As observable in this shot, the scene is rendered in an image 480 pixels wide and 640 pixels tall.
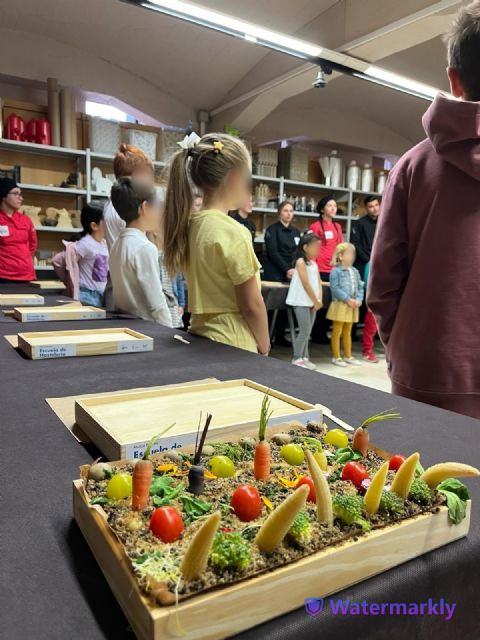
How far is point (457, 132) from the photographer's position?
38.7 inches

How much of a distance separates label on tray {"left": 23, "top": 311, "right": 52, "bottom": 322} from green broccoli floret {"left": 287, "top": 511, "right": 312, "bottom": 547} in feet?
5.20

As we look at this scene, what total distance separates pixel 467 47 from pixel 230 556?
40.4 inches

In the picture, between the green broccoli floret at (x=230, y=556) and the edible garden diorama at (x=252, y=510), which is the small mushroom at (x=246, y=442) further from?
the green broccoli floret at (x=230, y=556)

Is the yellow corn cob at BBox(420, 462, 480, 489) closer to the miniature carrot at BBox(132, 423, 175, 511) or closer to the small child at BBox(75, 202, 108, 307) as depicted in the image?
the miniature carrot at BBox(132, 423, 175, 511)

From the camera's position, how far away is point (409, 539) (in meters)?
0.44

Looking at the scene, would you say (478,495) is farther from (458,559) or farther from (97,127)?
(97,127)

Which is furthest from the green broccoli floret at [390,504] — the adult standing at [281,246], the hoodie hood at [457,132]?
the adult standing at [281,246]

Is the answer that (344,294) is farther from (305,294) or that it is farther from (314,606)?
(314,606)

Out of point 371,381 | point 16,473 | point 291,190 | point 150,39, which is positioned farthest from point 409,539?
point 291,190

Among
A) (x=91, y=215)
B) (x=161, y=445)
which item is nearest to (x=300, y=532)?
(x=161, y=445)

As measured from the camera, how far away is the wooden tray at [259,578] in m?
0.33

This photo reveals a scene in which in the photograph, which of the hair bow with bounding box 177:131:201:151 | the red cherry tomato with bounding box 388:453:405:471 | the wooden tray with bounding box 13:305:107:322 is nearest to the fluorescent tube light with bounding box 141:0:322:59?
the hair bow with bounding box 177:131:201:151

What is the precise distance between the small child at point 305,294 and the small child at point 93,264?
1751 millimetres

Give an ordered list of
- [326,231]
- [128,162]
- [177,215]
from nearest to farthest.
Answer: [177,215]
[128,162]
[326,231]
